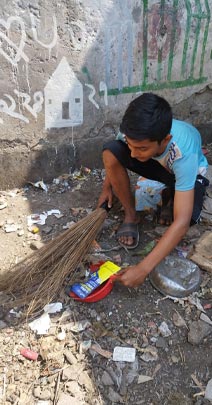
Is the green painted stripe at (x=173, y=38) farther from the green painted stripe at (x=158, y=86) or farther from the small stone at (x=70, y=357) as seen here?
the small stone at (x=70, y=357)

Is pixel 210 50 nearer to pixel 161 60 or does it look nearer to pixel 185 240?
pixel 161 60

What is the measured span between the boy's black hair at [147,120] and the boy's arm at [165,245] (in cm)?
35

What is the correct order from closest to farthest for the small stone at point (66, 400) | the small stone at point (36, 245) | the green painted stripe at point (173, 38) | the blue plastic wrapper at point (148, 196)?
the small stone at point (66, 400) → the small stone at point (36, 245) → the blue plastic wrapper at point (148, 196) → the green painted stripe at point (173, 38)

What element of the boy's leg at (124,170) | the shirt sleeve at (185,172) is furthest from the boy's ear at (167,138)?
the boy's leg at (124,170)

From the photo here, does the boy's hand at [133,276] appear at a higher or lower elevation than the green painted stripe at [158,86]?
lower

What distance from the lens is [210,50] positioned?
3.45m

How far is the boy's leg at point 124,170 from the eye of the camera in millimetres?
2533

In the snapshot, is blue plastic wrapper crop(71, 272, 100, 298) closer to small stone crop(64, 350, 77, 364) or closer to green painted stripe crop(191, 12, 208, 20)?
small stone crop(64, 350, 77, 364)

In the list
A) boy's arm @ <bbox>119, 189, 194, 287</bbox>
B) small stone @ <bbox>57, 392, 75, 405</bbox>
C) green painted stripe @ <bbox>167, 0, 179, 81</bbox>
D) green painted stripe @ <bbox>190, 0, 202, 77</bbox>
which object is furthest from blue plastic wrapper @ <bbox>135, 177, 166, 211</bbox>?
small stone @ <bbox>57, 392, 75, 405</bbox>

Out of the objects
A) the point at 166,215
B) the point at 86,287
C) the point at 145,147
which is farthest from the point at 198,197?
the point at 86,287

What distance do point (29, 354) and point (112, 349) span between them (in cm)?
41

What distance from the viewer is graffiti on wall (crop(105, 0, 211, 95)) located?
3.03 m

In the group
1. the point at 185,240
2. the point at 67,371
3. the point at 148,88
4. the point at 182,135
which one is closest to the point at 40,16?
the point at 148,88

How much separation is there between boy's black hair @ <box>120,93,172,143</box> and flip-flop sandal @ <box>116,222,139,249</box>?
0.81m
